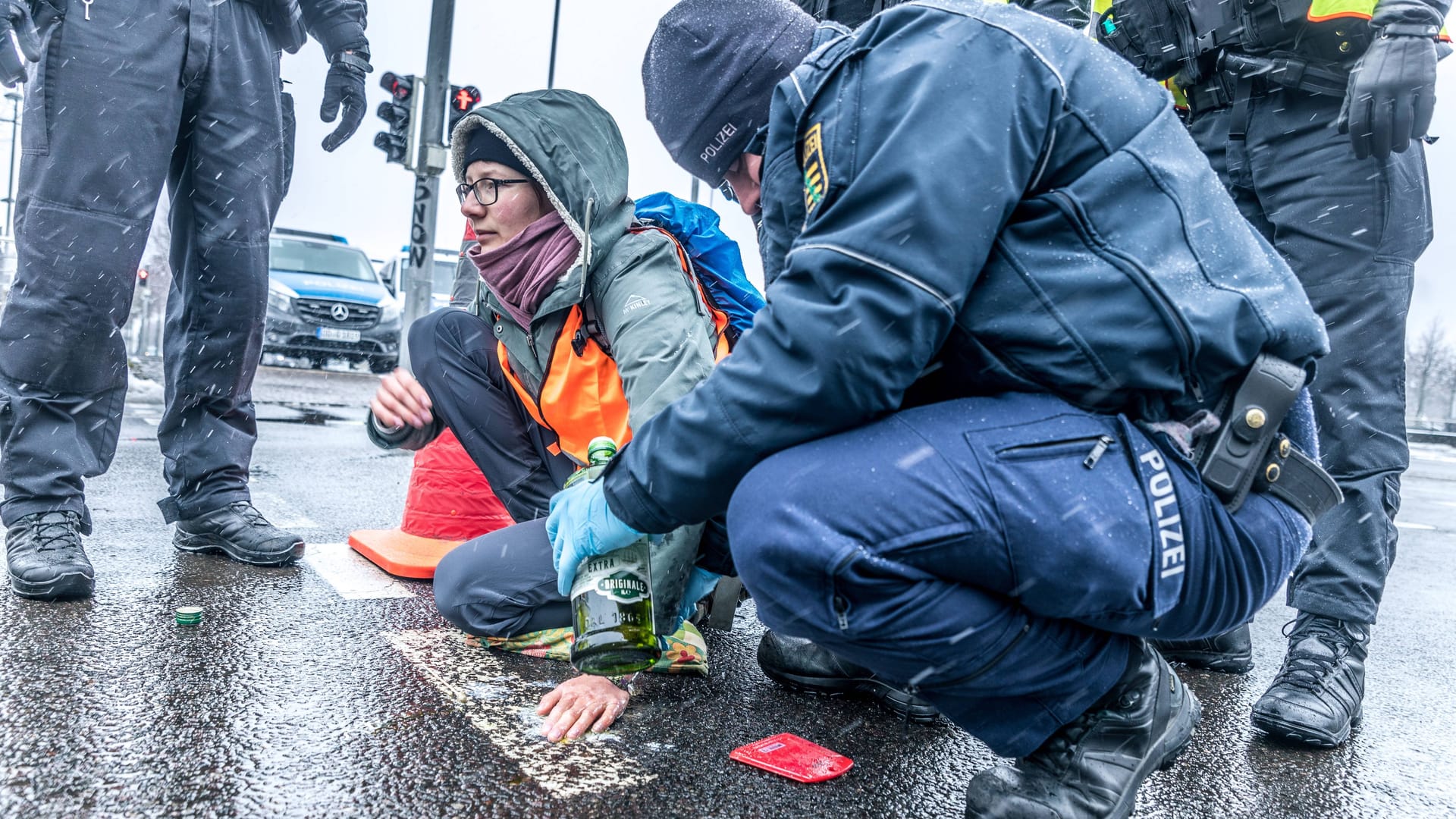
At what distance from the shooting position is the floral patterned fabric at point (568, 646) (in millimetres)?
2154

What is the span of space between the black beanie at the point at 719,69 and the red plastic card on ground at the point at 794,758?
1.05 metres

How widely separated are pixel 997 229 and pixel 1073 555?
0.43 m

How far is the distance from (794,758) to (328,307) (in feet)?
42.0

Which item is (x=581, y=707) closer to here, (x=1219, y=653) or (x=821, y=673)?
(x=821, y=673)

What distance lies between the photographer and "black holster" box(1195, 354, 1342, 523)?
1.35 meters

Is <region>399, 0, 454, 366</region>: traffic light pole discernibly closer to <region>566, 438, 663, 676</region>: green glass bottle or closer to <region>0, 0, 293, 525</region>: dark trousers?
<region>0, 0, 293, 525</region>: dark trousers

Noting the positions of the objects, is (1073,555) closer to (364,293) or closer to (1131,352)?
(1131,352)

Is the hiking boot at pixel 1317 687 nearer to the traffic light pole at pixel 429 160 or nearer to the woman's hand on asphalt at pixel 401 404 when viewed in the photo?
the woman's hand on asphalt at pixel 401 404

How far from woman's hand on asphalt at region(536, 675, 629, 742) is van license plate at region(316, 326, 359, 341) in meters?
12.4

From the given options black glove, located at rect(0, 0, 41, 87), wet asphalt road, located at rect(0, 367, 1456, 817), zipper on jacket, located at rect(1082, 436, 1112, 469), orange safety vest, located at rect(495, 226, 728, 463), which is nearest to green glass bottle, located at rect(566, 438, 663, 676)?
wet asphalt road, located at rect(0, 367, 1456, 817)

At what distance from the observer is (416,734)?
1.70m

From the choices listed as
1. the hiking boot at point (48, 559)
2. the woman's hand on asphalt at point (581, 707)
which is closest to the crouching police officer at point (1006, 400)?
the woman's hand on asphalt at point (581, 707)

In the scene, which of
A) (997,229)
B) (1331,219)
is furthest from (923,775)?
(1331,219)

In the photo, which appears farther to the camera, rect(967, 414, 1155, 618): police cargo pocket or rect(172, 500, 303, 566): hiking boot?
rect(172, 500, 303, 566): hiking boot
